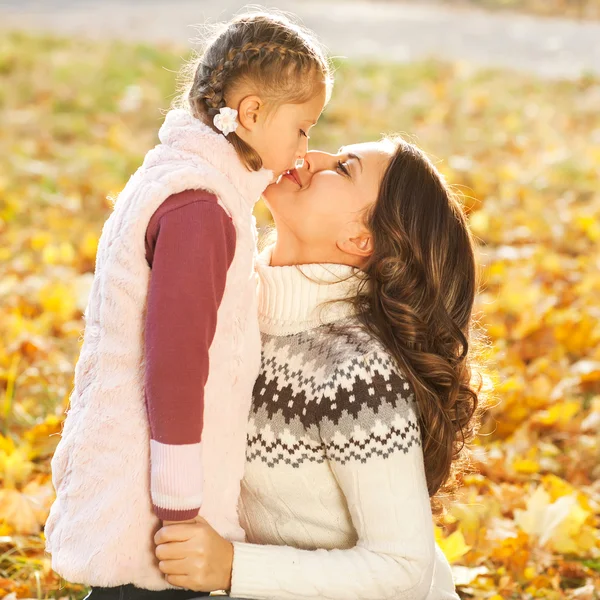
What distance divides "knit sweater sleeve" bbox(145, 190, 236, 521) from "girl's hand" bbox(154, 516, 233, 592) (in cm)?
6

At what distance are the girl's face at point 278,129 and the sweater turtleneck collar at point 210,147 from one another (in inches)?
1.5

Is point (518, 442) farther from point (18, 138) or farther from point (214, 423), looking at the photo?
point (18, 138)

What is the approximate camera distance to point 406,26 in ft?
35.0

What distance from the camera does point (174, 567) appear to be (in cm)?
162

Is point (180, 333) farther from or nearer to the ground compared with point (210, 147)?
nearer to the ground

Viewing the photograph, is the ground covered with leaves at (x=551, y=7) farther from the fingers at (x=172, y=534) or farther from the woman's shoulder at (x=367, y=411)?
the fingers at (x=172, y=534)

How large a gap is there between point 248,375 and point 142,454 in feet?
0.86

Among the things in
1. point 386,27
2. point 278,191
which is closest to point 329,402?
point 278,191

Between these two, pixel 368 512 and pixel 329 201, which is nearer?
pixel 368 512

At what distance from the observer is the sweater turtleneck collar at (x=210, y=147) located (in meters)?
1.63

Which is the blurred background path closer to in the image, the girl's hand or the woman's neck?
the woman's neck

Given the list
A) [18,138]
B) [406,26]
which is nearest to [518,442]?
[18,138]

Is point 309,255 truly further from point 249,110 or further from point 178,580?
point 178,580

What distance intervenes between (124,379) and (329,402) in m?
0.36
